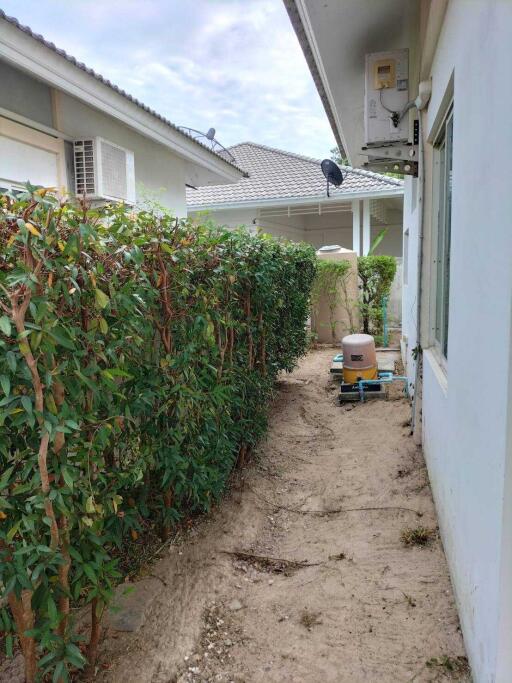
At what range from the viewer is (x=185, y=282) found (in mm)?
2955

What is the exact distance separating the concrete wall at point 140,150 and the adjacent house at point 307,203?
11.0 feet

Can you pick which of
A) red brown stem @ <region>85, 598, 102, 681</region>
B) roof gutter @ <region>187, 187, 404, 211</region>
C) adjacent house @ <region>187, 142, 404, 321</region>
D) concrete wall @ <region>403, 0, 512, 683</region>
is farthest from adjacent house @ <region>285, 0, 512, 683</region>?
roof gutter @ <region>187, 187, 404, 211</region>

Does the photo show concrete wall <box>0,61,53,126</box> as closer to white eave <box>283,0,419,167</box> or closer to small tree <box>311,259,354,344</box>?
white eave <box>283,0,419,167</box>

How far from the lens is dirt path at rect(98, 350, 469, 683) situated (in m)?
2.38

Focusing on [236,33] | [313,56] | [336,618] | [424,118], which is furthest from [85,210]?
[236,33]

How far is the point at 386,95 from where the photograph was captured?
574 centimetres

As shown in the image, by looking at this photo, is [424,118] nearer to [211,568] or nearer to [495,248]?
[495,248]

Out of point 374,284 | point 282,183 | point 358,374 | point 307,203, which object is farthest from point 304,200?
point 358,374

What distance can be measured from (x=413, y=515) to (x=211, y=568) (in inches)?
59.9

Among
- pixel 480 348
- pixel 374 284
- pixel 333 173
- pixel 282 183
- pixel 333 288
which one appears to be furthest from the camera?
pixel 282 183

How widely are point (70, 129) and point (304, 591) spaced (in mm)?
5723

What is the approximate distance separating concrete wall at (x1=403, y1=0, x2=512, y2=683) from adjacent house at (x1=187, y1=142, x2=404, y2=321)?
32.8 ft

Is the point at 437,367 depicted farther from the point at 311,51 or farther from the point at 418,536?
the point at 311,51

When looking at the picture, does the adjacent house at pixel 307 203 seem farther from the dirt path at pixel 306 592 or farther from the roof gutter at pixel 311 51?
the dirt path at pixel 306 592
